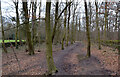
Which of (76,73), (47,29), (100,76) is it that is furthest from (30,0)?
(100,76)

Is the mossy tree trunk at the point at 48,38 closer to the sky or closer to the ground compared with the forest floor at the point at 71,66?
closer to the sky

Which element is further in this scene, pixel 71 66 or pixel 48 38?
pixel 71 66

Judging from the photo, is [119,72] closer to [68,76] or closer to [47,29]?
[68,76]

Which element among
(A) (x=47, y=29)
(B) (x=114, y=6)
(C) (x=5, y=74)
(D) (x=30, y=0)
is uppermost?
(D) (x=30, y=0)

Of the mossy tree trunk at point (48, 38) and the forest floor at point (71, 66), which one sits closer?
the mossy tree trunk at point (48, 38)

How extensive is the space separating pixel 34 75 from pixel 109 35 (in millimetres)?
21475

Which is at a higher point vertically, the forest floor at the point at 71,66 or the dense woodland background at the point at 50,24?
the dense woodland background at the point at 50,24

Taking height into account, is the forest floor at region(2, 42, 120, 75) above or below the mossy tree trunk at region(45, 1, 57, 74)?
below

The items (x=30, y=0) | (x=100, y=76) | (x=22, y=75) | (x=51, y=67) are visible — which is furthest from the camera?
(x=30, y=0)

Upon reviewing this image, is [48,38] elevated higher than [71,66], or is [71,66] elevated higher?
[48,38]

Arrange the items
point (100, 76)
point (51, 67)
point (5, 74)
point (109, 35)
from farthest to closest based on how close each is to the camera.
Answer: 1. point (109, 35)
2. point (5, 74)
3. point (51, 67)
4. point (100, 76)

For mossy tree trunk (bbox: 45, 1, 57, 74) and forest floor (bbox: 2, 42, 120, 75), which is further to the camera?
forest floor (bbox: 2, 42, 120, 75)

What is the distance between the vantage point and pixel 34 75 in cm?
538

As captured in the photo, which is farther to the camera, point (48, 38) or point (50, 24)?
point (50, 24)
